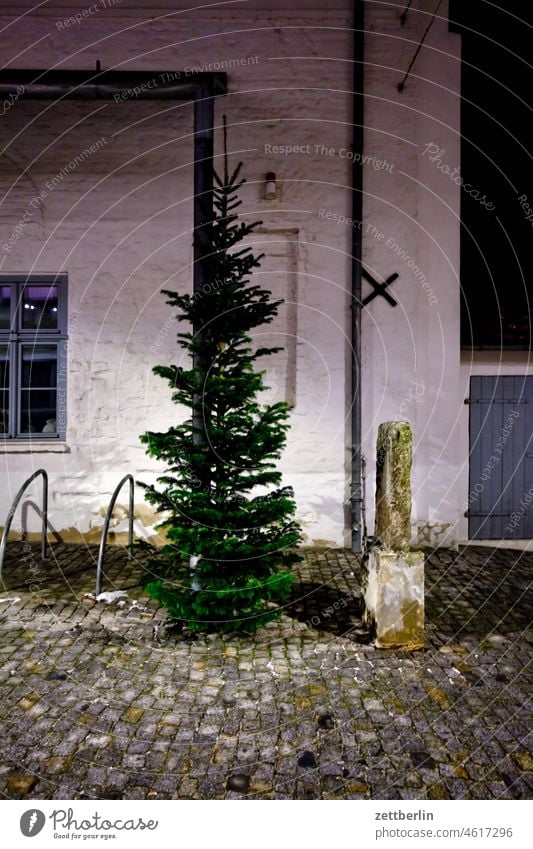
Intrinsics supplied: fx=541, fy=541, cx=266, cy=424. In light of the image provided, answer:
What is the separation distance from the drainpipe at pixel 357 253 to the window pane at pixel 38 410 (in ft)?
12.8

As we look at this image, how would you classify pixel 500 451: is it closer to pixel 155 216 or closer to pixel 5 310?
pixel 155 216

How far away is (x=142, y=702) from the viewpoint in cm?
318

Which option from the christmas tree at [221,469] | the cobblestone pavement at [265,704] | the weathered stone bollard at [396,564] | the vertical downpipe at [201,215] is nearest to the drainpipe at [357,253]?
the cobblestone pavement at [265,704]

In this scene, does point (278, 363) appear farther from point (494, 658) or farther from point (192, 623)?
point (494, 658)

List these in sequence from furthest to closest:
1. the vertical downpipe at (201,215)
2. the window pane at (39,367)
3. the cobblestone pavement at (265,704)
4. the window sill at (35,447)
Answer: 1. the window pane at (39,367)
2. the window sill at (35,447)
3. the vertical downpipe at (201,215)
4. the cobblestone pavement at (265,704)

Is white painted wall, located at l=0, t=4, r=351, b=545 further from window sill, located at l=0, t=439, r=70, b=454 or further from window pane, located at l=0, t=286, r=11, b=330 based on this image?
window pane, located at l=0, t=286, r=11, b=330

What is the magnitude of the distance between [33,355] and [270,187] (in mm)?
3712

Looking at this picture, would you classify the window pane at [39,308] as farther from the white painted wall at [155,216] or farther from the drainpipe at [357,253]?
the drainpipe at [357,253]

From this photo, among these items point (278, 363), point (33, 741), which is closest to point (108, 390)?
point (278, 363)

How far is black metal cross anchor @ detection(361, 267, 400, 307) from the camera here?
265 inches

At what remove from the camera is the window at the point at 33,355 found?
22.8ft

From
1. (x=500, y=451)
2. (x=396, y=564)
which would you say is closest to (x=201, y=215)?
(x=396, y=564)

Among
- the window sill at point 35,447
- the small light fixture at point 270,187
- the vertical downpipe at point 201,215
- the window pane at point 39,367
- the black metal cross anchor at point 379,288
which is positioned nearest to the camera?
the vertical downpipe at point 201,215

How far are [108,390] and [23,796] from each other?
5055 mm
